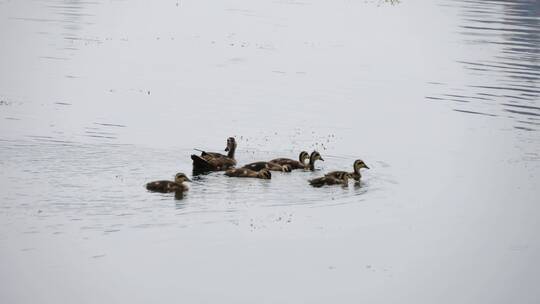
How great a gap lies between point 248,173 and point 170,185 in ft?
9.64

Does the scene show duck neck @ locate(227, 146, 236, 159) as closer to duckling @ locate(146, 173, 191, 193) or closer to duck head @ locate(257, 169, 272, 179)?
duck head @ locate(257, 169, 272, 179)

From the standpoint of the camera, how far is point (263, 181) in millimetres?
28375

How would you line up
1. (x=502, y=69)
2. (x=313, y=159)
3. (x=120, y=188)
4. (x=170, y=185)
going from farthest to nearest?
(x=502, y=69) < (x=313, y=159) < (x=120, y=188) < (x=170, y=185)

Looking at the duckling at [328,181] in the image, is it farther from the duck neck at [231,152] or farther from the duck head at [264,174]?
the duck neck at [231,152]

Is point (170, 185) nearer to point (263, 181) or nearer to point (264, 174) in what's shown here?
point (263, 181)

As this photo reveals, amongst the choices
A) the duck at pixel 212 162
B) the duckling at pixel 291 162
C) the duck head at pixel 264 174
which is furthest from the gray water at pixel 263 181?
the duckling at pixel 291 162

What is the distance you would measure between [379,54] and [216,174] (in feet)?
115

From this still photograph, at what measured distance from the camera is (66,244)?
22.0 meters

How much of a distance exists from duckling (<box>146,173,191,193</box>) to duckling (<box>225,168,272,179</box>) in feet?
6.90

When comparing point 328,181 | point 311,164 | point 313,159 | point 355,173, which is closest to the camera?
point 328,181

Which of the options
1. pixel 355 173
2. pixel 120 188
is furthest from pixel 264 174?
pixel 120 188

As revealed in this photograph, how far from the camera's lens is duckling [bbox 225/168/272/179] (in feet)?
93.8

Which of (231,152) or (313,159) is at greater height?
(231,152)

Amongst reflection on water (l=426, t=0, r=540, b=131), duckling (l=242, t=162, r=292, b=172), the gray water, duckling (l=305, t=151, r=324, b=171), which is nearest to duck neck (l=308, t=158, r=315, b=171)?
duckling (l=305, t=151, r=324, b=171)
